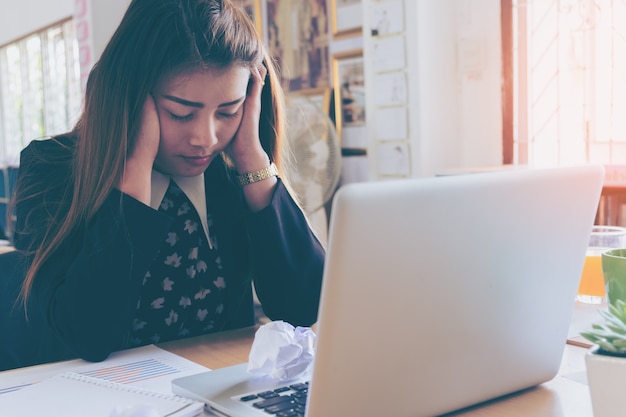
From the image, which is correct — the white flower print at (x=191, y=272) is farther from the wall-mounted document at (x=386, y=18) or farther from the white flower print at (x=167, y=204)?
the wall-mounted document at (x=386, y=18)

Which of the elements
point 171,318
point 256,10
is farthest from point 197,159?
point 256,10

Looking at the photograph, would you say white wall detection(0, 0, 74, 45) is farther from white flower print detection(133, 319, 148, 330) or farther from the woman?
white flower print detection(133, 319, 148, 330)

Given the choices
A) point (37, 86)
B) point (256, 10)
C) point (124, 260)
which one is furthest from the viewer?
point (37, 86)

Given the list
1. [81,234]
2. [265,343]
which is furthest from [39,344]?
[265,343]

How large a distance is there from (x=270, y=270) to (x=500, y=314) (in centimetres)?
63

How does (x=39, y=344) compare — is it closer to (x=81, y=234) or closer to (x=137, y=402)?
(x=81, y=234)

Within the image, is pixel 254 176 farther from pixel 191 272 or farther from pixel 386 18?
pixel 386 18

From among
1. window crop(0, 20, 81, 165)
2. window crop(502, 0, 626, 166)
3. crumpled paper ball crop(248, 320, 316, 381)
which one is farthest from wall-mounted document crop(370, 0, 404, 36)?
window crop(0, 20, 81, 165)

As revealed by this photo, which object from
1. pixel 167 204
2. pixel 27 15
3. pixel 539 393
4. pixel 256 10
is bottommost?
pixel 539 393

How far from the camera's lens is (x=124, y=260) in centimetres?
117

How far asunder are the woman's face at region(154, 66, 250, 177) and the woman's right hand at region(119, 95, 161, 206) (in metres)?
0.02

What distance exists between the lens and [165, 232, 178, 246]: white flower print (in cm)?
135

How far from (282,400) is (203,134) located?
1.78 feet

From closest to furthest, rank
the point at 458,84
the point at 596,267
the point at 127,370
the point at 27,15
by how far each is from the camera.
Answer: the point at 127,370 → the point at 596,267 → the point at 458,84 → the point at 27,15
